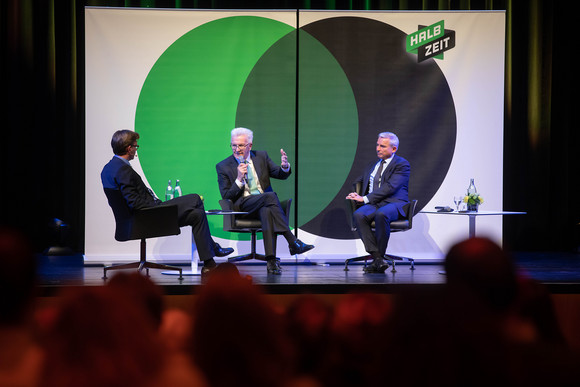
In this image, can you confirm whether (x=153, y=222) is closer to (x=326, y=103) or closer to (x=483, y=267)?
(x=326, y=103)

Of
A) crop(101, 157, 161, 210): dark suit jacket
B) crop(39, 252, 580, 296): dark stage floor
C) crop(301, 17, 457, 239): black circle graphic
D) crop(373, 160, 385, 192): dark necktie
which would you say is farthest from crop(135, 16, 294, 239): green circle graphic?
crop(373, 160, 385, 192): dark necktie

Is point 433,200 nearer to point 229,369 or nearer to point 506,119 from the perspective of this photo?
point 506,119

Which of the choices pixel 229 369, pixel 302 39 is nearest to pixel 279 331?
pixel 229 369

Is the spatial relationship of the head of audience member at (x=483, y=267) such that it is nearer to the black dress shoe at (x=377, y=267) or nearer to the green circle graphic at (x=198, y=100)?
the black dress shoe at (x=377, y=267)

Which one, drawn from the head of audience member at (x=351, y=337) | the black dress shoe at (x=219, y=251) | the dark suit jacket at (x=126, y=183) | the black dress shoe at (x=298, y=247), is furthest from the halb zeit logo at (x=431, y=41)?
the head of audience member at (x=351, y=337)

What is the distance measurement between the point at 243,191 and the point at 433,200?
6.70ft

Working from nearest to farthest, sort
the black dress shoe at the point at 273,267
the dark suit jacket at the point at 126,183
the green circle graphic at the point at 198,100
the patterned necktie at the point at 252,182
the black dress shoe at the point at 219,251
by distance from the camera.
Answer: the dark suit jacket at the point at 126,183
the black dress shoe at the point at 273,267
the black dress shoe at the point at 219,251
the patterned necktie at the point at 252,182
the green circle graphic at the point at 198,100

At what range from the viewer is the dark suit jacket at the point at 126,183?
462 cm

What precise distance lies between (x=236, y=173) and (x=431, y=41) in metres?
2.49

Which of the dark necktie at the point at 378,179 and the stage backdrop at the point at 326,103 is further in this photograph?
the stage backdrop at the point at 326,103

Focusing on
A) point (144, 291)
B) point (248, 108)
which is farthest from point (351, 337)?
point (248, 108)

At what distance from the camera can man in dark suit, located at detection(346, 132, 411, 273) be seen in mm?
5305

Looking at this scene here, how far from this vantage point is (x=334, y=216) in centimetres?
622

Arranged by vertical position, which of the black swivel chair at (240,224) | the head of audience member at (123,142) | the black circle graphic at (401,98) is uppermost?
the black circle graphic at (401,98)
